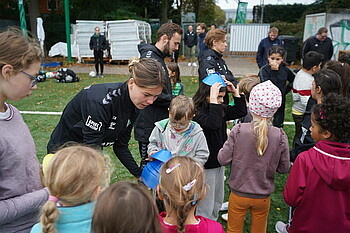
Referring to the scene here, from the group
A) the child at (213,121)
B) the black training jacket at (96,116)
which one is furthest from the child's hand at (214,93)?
the black training jacket at (96,116)

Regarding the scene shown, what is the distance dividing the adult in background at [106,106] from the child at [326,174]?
4.02 feet

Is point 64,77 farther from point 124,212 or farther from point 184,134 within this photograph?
point 124,212

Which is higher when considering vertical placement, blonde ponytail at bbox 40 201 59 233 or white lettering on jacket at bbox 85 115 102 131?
white lettering on jacket at bbox 85 115 102 131

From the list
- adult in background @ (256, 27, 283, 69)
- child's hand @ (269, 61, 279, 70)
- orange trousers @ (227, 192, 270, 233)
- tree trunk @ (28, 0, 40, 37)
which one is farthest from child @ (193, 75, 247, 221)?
tree trunk @ (28, 0, 40, 37)

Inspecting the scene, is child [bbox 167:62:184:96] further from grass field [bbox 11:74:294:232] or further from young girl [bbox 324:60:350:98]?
young girl [bbox 324:60:350:98]

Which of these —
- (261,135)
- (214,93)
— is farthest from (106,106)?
(261,135)

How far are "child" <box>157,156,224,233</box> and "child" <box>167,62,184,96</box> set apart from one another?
307cm

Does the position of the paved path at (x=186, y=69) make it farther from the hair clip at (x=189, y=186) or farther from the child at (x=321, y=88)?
the hair clip at (x=189, y=186)

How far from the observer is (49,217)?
1.38 meters

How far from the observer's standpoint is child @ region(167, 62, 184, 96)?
4602 mm

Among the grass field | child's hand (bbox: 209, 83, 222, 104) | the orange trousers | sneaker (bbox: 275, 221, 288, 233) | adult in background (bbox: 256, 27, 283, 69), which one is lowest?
sneaker (bbox: 275, 221, 288, 233)

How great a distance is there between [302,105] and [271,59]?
935 mm

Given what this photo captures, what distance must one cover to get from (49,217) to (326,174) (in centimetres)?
179

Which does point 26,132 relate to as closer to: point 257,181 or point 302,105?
point 257,181
